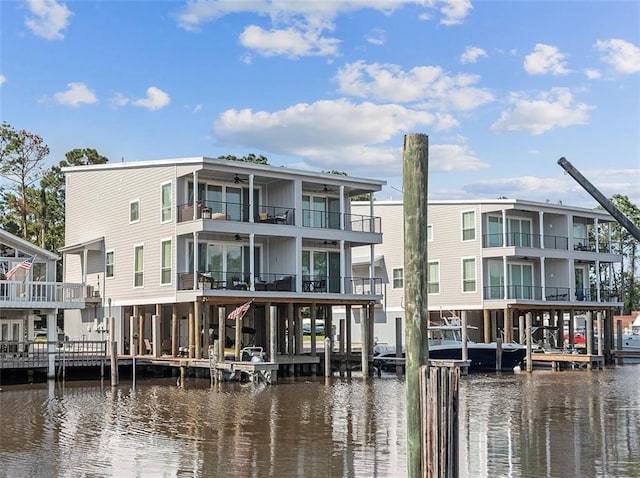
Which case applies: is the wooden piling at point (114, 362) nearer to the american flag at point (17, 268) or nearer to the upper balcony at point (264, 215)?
the american flag at point (17, 268)

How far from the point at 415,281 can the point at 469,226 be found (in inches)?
1606

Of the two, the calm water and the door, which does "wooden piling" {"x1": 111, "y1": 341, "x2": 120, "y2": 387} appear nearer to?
the calm water

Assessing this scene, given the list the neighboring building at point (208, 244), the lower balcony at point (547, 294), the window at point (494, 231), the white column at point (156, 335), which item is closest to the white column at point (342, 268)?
the neighboring building at point (208, 244)

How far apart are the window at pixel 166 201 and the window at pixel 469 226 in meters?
18.8

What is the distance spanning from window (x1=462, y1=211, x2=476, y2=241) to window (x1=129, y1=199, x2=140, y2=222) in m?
19.2

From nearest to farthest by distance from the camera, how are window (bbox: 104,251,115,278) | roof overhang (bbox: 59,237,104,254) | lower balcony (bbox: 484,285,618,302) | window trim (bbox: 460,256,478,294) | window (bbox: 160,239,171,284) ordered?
Result: window (bbox: 160,239,171,284)
window (bbox: 104,251,115,278)
roof overhang (bbox: 59,237,104,254)
lower balcony (bbox: 484,285,618,302)
window trim (bbox: 460,256,478,294)

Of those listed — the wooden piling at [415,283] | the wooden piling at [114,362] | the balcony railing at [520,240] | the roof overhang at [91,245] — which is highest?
the balcony railing at [520,240]

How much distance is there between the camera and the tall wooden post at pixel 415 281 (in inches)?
359

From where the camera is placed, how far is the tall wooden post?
9.11 meters

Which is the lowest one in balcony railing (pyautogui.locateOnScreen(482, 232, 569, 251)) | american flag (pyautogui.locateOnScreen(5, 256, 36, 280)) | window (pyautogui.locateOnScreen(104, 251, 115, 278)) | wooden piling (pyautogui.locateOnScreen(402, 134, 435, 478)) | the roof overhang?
wooden piling (pyautogui.locateOnScreen(402, 134, 435, 478))

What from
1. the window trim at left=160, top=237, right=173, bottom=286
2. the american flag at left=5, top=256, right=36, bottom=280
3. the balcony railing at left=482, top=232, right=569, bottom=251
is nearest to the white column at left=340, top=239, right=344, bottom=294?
the window trim at left=160, top=237, right=173, bottom=286

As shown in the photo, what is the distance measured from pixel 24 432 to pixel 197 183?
1842 centimetres

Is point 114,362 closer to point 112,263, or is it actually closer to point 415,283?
point 112,263

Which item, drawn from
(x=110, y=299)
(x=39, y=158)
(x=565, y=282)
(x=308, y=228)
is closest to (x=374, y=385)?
(x=308, y=228)
